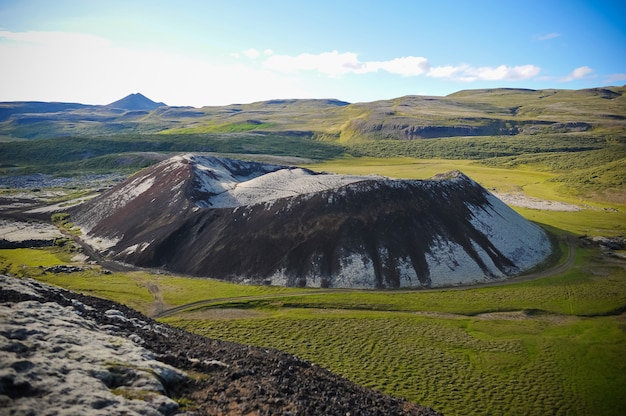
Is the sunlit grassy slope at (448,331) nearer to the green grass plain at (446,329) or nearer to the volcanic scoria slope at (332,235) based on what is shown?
the green grass plain at (446,329)

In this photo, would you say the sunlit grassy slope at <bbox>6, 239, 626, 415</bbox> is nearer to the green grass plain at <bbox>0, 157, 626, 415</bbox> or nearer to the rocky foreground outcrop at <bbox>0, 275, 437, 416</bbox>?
the green grass plain at <bbox>0, 157, 626, 415</bbox>

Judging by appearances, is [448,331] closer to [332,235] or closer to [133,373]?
[332,235]

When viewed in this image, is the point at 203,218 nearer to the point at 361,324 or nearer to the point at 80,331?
the point at 361,324

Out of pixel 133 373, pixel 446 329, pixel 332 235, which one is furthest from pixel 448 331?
pixel 133 373

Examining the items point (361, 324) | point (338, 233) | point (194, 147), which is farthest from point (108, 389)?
point (194, 147)

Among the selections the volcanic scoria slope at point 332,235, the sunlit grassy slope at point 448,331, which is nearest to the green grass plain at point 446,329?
the sunlit grassy slope at point 448,331

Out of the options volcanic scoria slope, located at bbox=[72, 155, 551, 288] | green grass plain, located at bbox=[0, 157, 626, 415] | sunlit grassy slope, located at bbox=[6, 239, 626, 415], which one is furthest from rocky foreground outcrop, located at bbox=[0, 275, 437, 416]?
volcanic scoria slope, located at bbox=[72, 155, 551, 288]

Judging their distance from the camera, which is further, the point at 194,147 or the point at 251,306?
the point at 194,147
